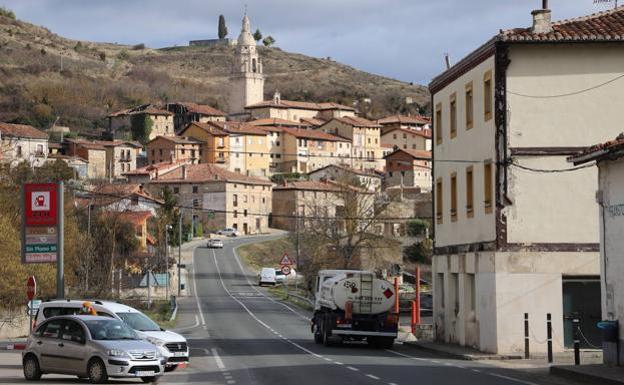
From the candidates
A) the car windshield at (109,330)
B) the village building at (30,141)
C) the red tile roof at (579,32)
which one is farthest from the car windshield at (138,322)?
Answer: the village building at (30,141)

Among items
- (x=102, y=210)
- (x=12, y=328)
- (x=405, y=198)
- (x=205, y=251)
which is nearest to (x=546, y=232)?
(x=12, y=328)

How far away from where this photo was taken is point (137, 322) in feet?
113

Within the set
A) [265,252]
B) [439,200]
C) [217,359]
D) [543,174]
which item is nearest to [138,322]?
[217,359]

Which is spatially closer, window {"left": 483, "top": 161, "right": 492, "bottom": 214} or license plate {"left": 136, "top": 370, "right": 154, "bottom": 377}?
license plate {"left": 136, "top": 370, "right": 154, "bottom": 377}

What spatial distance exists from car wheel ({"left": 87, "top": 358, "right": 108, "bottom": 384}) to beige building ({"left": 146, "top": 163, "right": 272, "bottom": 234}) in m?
138

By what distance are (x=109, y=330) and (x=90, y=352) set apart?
1036 millimetres

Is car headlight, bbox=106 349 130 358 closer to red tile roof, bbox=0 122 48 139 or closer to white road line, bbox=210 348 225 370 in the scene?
white road line, bbox=210 348 225 370

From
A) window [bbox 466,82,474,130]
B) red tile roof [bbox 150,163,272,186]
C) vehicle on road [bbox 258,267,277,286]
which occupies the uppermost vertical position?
red tile roof [bbox 150,163,272,186]

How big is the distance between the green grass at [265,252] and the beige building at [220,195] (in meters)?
23.3

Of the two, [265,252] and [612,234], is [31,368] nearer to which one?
[612,234]

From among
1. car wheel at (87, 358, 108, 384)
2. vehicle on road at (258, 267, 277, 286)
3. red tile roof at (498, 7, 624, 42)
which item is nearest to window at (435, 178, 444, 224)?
red tile roof at (498, 7, 624, 42)

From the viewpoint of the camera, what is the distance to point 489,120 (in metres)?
40.0

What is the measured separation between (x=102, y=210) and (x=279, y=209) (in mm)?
80077

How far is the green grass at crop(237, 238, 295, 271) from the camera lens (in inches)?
5295
